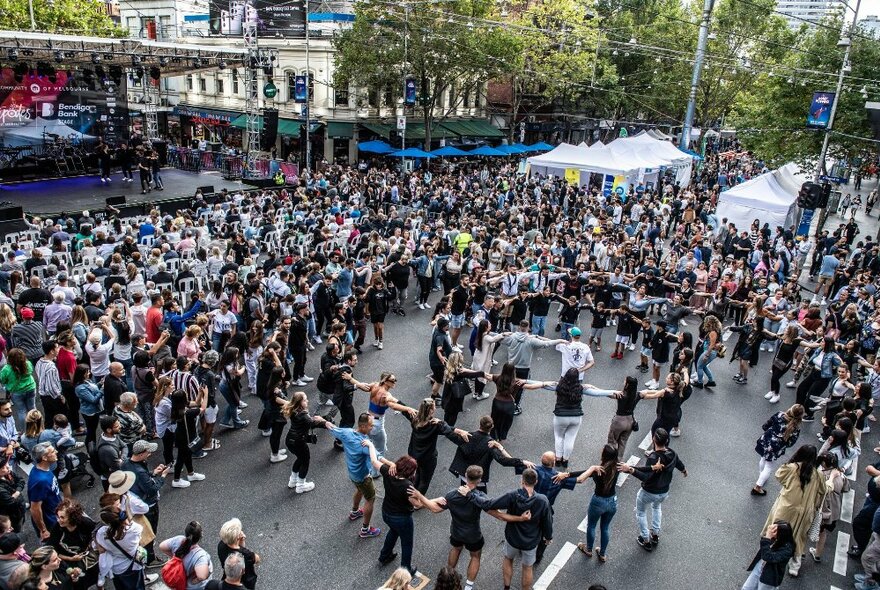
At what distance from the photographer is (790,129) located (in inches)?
1006

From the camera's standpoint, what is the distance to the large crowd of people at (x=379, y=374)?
578cm

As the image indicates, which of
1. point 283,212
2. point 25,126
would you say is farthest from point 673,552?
point 25,126

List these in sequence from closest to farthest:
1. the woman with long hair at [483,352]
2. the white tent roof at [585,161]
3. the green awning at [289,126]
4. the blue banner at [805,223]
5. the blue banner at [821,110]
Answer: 1. the woman with long hair at [483,352]
2. the blue banner at [821,110]
3. the blue banner at [805,223]
4. the white tent roof at [585,161]
5. the green awning at [289,126]

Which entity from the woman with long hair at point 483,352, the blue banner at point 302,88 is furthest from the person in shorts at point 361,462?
the blue banner at point 302,88

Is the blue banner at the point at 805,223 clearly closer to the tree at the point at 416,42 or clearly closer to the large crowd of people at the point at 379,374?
the large crowd of people at the point at 379,374

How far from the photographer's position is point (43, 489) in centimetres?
591

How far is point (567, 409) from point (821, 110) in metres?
18.6

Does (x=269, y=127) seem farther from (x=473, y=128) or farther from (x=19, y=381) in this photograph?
(x=19, y=381)

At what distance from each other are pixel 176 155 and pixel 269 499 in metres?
26.7

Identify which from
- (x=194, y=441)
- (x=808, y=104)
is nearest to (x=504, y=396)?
(x=194, y=441)

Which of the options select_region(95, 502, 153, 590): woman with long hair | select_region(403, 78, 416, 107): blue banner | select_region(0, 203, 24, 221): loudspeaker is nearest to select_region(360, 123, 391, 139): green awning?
select_region(403, 78, 416, 107): blue banner

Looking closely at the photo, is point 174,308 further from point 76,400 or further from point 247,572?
point 247,572

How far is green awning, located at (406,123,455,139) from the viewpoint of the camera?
124ft

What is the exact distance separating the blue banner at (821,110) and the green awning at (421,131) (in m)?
21.9
